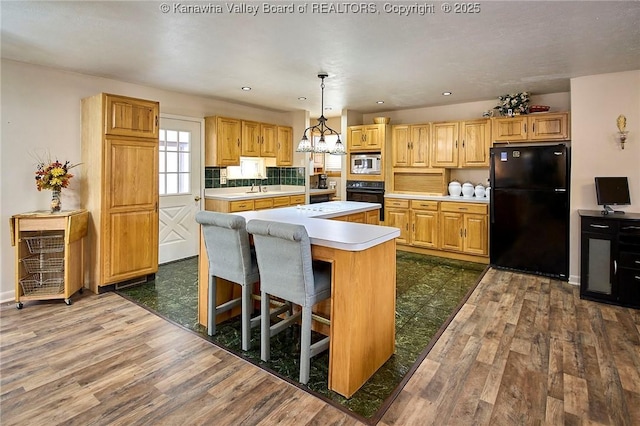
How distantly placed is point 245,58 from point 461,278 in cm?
360

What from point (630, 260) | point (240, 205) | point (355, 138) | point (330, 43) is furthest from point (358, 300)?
point (355, 138)

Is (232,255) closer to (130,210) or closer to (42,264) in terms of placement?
(130,210)

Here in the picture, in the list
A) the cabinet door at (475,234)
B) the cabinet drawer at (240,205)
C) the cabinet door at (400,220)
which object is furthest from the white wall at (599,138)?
the cabinet drawer at (240,205)

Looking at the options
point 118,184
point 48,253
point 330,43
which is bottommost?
point 48,253

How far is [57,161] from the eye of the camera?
3.79 metres

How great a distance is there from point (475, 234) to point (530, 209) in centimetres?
89

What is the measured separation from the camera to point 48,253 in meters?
3.74

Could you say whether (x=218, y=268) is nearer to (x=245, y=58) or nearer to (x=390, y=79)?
(x=245, y=58)

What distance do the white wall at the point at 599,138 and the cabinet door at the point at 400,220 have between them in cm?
230

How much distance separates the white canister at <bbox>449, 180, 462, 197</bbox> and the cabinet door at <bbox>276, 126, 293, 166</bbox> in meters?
2.87

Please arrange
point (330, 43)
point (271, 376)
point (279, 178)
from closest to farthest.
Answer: point (271, 376)
point (330, 43)
point (279, 178)

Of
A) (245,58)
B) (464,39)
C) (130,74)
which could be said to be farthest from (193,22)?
(464,39)

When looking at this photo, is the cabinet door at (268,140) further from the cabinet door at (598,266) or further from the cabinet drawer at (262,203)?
the cabinet door at (598,266)

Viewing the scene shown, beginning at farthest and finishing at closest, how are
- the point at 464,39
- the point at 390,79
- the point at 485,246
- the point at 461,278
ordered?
the point at 485,246 → the point at 461,278 → the point at 390,79 → the point at 464,39
